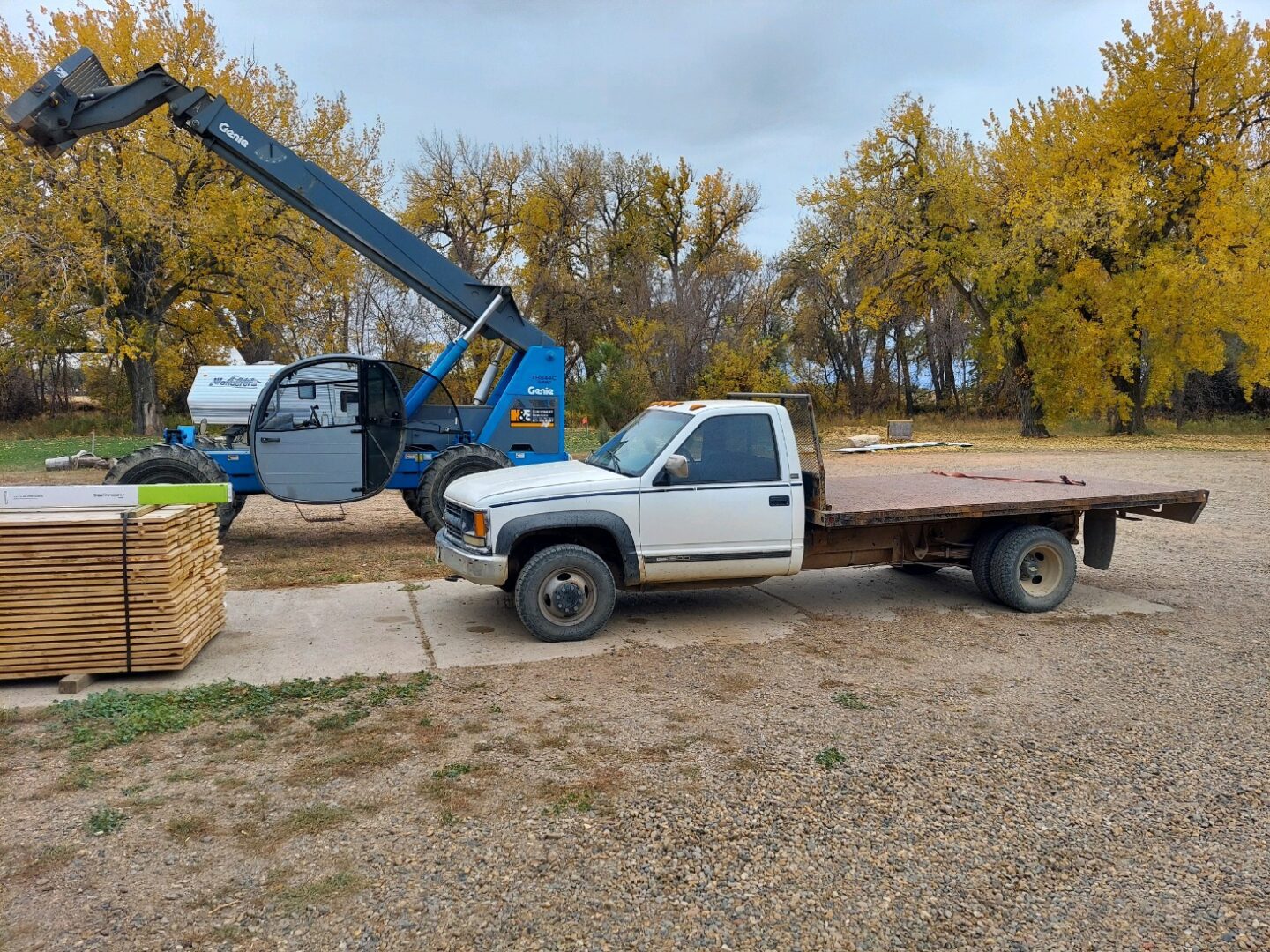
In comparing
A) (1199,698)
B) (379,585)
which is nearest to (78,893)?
(379,585)

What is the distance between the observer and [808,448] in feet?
23.8

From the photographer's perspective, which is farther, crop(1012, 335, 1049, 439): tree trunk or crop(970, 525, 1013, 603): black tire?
crop(1012, 335, 1049, 439): tree trunk

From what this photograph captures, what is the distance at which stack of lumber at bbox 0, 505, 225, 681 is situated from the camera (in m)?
→ 5.38

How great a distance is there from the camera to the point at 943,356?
4222cm

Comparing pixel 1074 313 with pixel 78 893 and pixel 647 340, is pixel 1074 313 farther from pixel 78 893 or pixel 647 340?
pixel 78 893

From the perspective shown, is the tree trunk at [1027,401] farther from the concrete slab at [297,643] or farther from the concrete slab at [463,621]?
the concrete slab at [297,643]

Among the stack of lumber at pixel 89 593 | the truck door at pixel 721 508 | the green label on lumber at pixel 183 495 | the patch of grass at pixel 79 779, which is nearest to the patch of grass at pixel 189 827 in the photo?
the patch of grass at pixel 79 779

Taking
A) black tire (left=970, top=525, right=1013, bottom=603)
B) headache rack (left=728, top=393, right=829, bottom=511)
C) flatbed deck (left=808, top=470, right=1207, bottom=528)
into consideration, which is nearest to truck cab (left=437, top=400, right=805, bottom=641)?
headache rack (left=728, top=393, right=829, bottom=511)

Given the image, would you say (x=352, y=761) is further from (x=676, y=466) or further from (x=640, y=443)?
(x=640, y=443)

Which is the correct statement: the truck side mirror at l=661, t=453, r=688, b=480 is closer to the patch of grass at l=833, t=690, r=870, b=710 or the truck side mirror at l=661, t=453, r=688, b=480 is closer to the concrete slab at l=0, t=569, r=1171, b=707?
the concrete slab at l=0, t=569, r=1171, b=707

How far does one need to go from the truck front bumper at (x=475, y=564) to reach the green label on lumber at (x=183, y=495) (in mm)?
1640

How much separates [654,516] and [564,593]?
88 centimetres

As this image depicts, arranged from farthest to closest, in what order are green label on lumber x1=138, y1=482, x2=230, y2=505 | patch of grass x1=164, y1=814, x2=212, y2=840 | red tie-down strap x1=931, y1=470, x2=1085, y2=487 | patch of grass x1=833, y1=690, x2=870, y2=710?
red tie-down strap x1=931, y1=470, x2=1085, y2=487, green label on lumber x1=138, y1=482, x2=230, y2=505, patch of grass x1=833, y1=690, x2=870, y2=710, patch of grass x1=164, y1=814, x2=212, y2=840

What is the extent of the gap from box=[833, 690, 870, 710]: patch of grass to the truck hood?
2.19m
